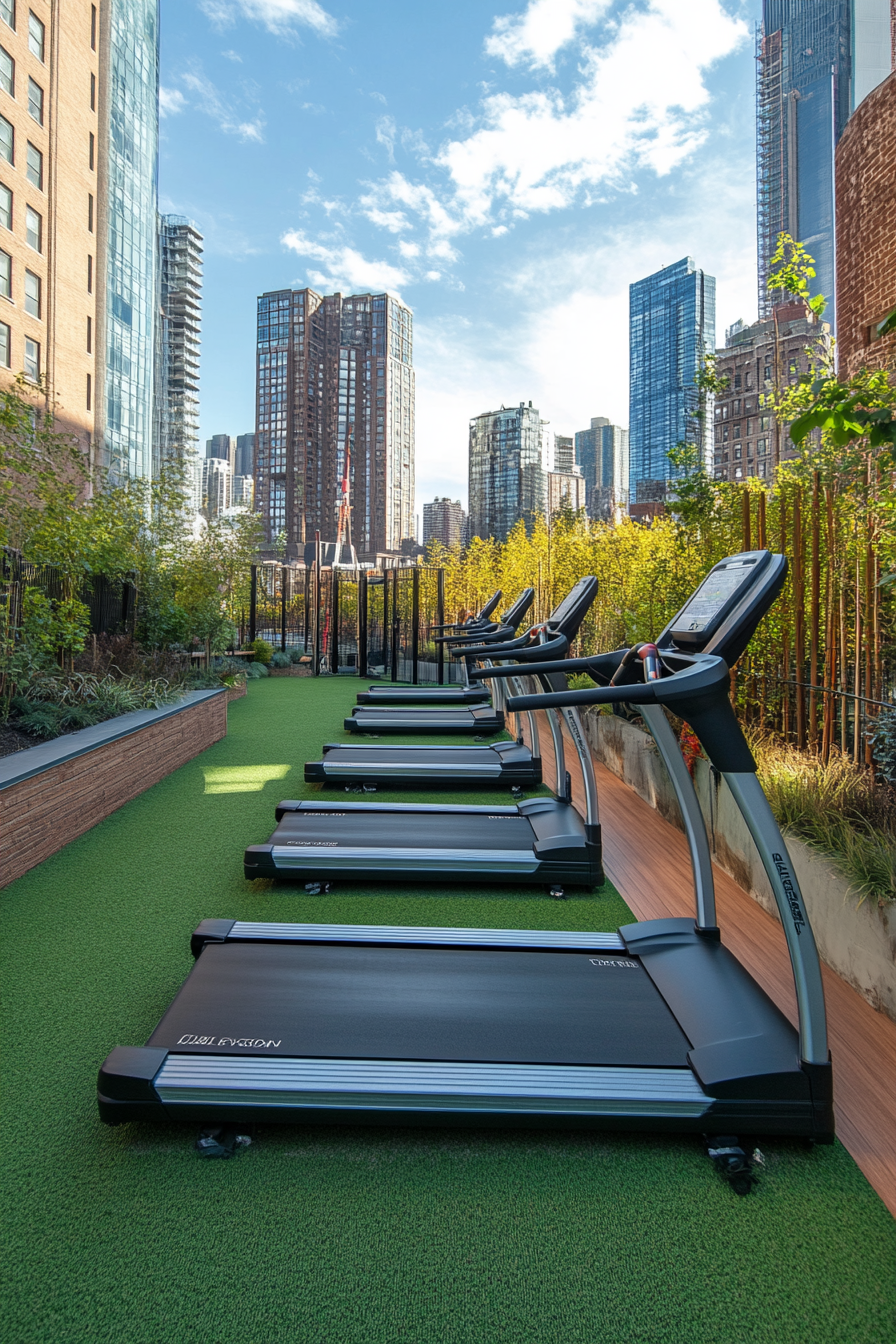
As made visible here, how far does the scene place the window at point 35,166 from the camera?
16859 mm

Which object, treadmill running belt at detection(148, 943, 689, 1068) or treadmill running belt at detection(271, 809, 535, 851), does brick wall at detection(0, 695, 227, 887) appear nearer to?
treadmill running belt at detection(271, 809, 535, 851)

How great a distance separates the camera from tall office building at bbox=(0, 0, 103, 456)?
1606 centimetres

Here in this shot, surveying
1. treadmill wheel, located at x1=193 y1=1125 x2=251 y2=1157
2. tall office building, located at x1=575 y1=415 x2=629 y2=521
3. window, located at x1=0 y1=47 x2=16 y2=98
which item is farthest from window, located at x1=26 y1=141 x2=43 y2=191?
tall office building, located at x1=575 y1=415 x2=629 y2=521

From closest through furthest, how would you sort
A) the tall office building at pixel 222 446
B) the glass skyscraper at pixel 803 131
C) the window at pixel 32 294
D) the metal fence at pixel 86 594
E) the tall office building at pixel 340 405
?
the metal fence at pixel 86 594 < the window at pixel 32 294 < the tall office building at pixel 340 405 < the glass skyscraper at pixel 803 131 < the tall office building at pixel 222 446

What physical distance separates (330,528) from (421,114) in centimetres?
3452

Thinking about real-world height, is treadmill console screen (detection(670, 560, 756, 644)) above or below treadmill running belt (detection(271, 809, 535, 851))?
above

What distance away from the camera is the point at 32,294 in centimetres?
1712

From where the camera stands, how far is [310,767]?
13.9ft

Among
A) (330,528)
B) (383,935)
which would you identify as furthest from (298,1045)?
(330,528)

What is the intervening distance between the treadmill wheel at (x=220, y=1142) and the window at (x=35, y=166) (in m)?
22.1

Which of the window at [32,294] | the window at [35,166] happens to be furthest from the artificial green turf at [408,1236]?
the window at [35,166]

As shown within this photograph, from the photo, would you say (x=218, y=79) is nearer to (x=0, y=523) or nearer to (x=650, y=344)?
(x=0, y=523)

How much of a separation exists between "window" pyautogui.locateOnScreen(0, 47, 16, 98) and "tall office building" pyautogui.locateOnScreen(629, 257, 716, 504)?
51.3m

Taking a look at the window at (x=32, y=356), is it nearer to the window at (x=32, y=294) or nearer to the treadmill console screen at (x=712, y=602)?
the window at (x=32, y=294)
